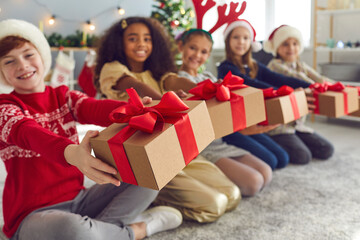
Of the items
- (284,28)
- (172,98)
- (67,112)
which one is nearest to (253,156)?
(284,28)

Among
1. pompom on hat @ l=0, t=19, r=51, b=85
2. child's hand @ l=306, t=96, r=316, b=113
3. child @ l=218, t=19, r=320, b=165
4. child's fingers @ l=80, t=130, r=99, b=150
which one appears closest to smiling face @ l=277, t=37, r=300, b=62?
child @ l=218, t=19, r=320, b=165

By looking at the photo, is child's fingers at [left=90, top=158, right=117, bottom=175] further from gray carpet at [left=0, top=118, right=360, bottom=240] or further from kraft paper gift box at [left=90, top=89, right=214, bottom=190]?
gray carpet at [left=0, top=118, right=360, bottom=240]

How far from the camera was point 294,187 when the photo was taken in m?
1.69

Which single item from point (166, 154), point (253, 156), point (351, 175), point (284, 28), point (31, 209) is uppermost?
point (284, 28)

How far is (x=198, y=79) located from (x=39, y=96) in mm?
783

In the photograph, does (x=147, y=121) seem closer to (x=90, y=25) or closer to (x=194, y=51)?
(x=194, y=51)

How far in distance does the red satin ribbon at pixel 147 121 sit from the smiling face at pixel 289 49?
1544 mm

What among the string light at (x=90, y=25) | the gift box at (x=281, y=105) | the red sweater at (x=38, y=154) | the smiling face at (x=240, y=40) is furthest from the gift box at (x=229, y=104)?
the string light at (x=90, y=25)

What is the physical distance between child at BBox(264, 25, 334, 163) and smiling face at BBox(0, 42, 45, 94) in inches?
58.5

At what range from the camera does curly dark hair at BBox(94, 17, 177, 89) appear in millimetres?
1484

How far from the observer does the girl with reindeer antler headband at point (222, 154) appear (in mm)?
1569

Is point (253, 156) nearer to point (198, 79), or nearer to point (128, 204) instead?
point (198, 79)

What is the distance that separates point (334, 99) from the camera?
1.33 metres

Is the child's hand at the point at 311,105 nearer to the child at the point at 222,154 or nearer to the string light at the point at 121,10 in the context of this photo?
the child at the point at 222,154
